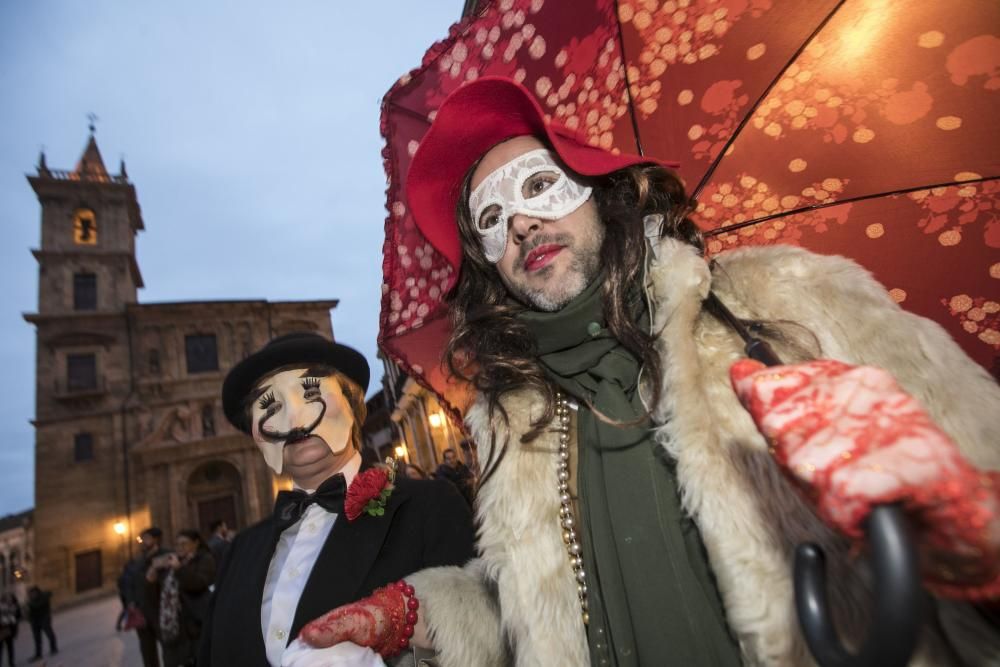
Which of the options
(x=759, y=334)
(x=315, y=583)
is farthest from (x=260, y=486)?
(x=759, y=334)

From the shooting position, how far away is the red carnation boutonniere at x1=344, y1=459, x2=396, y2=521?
2.03 meters

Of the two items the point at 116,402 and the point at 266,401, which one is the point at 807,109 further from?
the point at 116,402

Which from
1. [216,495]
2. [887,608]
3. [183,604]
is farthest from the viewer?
[216,495]

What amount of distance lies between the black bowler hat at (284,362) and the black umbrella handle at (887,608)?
221cm

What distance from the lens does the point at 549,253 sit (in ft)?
5.56

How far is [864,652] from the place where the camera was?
569 millimetres

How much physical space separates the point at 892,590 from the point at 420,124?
215 cm

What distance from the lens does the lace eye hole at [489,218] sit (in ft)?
6.17

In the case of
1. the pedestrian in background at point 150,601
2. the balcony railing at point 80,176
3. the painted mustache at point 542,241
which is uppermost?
the balcony railing at point 80,176

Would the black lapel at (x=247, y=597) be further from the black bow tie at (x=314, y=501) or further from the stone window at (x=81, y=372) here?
the stone window at (x=81, y=372)

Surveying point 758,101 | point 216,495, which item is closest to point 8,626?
point 216,495

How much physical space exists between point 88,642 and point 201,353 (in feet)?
54.3

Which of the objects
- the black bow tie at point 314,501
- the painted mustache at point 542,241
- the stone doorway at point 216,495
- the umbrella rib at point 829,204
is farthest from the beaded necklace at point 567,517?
the stone doorway at point 216,495

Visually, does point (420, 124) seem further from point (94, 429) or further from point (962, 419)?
point (94, 429)
